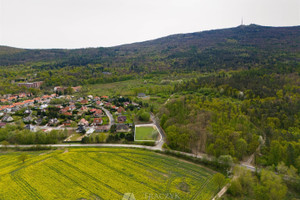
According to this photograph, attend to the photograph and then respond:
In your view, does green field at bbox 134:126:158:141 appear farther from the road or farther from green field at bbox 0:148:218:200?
green field at bbox 0:148:218:200

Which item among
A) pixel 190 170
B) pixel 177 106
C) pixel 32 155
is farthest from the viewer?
pixel 177 106

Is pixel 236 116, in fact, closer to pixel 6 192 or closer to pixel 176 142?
pixel 176 142

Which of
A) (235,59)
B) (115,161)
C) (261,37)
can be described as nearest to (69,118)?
(115,161)

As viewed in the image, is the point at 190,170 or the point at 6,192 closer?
the point at 6,192

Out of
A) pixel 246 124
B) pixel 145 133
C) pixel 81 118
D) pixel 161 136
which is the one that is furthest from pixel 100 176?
pixel 246 124

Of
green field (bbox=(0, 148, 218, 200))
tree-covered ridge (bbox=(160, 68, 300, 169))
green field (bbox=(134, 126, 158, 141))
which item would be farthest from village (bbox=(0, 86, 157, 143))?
tree-covered ridge (bbox=(160, 68, 300, 169))
